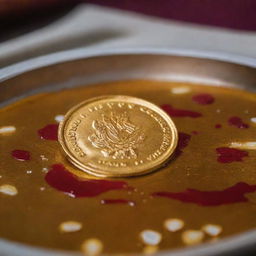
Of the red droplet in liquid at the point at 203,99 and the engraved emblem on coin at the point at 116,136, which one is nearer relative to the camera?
the engraved emblem on coin at the point at 116,136

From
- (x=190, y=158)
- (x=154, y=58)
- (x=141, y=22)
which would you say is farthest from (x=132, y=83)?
(x=141, y=22)

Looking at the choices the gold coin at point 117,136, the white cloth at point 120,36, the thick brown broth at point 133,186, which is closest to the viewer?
the thick brown broth at point 133,186

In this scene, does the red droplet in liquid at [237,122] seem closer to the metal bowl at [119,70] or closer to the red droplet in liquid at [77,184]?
the metal bowl at [119,70]

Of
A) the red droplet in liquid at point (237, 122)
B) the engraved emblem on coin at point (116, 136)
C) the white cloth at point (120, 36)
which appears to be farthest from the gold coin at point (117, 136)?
the white cloth at point (120, 36)

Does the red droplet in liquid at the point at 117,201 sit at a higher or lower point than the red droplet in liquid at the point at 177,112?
lower

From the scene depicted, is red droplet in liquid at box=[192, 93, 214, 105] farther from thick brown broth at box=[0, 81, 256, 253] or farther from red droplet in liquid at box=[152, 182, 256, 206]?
red droplet in liquid at box=[152, 182, 256, 206]

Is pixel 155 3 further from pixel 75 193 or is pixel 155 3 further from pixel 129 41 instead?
pixel 75 193
